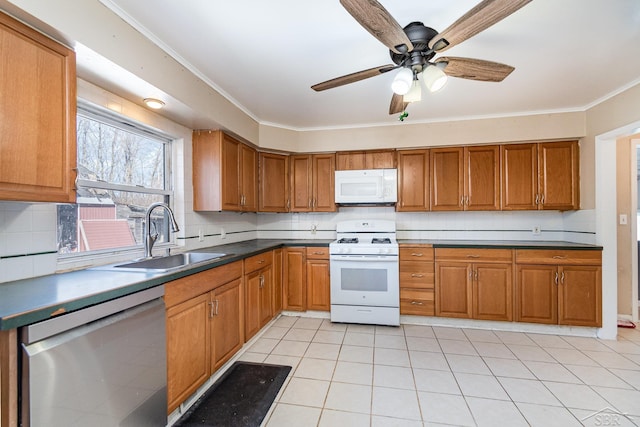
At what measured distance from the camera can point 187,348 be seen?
70.3 inches

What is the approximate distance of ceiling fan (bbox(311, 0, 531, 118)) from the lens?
3.96ft

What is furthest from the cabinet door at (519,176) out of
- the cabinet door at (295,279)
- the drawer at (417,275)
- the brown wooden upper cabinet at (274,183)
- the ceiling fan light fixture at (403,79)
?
the brown wooden upper cabinet at (274,183)

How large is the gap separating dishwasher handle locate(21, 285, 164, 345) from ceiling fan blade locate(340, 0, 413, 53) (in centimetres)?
161

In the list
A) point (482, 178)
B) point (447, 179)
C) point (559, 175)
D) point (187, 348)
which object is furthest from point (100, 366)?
point (559, 175)

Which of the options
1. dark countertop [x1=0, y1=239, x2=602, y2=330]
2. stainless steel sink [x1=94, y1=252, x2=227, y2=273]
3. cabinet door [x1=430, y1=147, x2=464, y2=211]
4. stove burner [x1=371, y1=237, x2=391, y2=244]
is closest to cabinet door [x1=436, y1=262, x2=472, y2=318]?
stove burner [x1=371, y1=237, x2=391, y2=244]

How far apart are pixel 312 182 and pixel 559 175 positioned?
273cm

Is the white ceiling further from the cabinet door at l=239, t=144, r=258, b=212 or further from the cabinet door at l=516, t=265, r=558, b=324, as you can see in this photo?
the cabinet door at l=516, t=265, r=558, b=324

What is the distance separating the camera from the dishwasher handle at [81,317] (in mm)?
1007

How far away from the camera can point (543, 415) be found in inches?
67.7

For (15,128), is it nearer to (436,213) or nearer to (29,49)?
(29,49)

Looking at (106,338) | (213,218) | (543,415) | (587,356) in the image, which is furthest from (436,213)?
(106,338)

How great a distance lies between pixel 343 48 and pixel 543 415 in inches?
102

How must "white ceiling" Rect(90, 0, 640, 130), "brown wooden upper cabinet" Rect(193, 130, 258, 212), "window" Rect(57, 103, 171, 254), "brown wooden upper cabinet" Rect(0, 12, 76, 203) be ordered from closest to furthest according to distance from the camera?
"brown wooden upper cabinet" Rect(0, 12, 76, 203)
"white ceiling" Rect(90, 0, 640, 130)
"window" Rect(57, 103, 171, 254)
"brown wooden upper cabinet" Rect(193, 130, 258, 212)

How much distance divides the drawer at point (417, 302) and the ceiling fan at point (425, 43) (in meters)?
2.08
